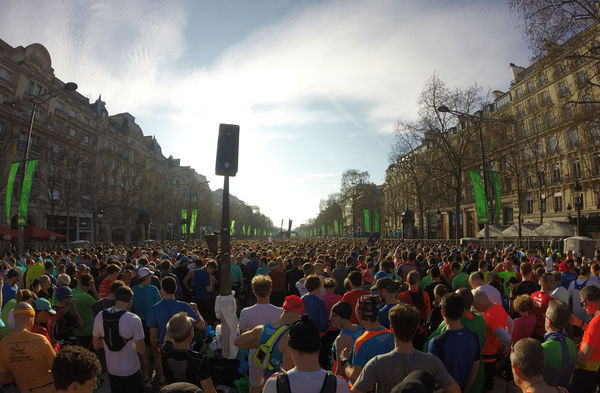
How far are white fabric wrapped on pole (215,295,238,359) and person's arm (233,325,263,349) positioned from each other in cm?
68

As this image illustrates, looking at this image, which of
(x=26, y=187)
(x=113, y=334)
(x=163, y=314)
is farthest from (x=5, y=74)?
(x=113, y=334)

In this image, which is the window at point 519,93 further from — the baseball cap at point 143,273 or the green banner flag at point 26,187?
the baseball cap at point 143,273

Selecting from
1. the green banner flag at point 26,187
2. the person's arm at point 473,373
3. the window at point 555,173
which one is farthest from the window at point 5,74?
the window at point 555,173

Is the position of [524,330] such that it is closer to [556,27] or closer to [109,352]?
[109,352]

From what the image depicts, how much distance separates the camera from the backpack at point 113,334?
416 cm

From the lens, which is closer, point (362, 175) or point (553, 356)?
point (553, 356)

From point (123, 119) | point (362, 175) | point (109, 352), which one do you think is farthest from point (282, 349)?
point (362, 175)

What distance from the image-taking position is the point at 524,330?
4664mm

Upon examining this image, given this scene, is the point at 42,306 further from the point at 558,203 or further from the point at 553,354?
the point at 558,203

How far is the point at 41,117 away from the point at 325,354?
44.9 metres

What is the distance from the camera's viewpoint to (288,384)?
227 centimetres

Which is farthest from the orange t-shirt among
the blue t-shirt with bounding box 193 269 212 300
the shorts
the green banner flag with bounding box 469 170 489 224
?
the green banner flag with bounding box 469 170 489 224

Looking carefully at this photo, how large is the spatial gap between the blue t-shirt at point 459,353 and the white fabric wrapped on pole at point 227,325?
218 cm

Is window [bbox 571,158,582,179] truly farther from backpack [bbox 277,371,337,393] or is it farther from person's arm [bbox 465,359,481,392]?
backpack [bbox 277,371,337,393]
